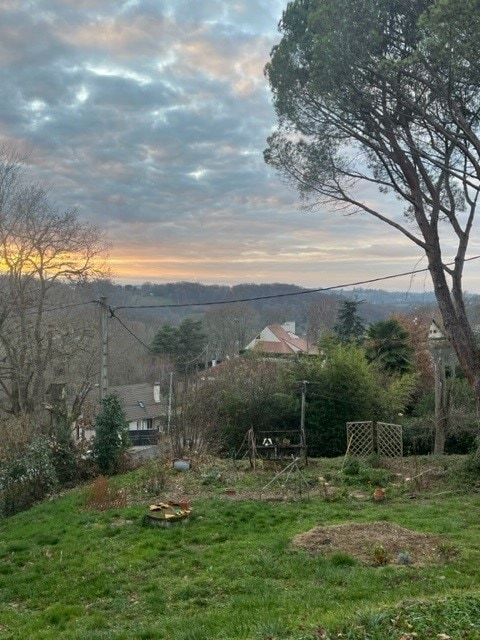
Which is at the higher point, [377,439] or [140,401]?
[377,439]

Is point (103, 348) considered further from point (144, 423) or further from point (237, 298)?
point (144, 423)

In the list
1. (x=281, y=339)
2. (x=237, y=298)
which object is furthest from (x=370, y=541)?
(x=281, y=339)

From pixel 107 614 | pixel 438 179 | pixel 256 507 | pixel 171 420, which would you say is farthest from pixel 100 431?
pixel 438 179

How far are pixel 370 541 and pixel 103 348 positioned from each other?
27.0ft

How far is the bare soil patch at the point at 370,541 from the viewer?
585 centimetres

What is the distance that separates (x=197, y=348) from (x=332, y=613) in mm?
34550

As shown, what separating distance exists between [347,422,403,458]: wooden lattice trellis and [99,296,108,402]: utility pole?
635 cm

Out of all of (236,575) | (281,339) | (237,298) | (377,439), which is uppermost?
(237,298)

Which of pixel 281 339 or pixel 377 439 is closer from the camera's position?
pixel 377 439

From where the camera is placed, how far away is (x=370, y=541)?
6367mm

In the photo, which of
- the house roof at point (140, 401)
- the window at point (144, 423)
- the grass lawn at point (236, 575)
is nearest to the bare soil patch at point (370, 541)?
the grass lawn at point (236, 575)

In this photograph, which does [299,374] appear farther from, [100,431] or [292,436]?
[100,431]

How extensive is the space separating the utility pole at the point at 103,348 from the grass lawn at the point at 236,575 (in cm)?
396

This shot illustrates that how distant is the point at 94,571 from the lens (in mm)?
6051
